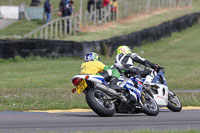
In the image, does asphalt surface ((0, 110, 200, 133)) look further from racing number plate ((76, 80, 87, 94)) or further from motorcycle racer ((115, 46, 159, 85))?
motorcycle racer ((115, 46, 159, 85))

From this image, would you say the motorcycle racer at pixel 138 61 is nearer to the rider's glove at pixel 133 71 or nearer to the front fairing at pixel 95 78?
the rider's glove at pixel 133 71

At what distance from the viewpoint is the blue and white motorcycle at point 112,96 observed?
9398 mm

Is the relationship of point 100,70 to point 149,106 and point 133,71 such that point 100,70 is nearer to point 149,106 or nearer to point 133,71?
point 133,71

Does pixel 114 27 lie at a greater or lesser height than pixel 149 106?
lesser

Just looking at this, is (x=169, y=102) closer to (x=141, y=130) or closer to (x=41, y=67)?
(x=141, y=130)

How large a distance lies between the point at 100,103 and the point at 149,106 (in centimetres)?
125

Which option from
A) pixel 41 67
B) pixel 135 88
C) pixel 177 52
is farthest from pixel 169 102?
pixel 177 52

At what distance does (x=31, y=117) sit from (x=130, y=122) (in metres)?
1.76

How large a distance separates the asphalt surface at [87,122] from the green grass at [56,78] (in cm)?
185

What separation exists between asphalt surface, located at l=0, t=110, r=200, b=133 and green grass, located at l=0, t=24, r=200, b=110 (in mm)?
1848

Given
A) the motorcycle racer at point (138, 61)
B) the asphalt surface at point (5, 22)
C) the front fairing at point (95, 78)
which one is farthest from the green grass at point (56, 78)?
the asphalt surface at point (5, 22)

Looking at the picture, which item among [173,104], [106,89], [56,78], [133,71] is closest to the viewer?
[106,89]

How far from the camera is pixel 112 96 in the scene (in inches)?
387

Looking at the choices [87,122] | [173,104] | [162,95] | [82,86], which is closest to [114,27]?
[173,104]
